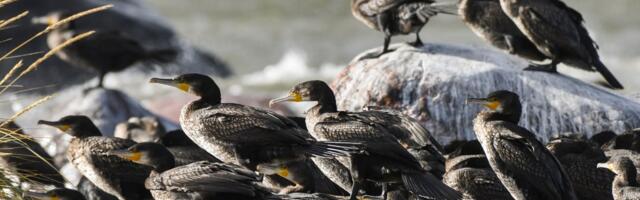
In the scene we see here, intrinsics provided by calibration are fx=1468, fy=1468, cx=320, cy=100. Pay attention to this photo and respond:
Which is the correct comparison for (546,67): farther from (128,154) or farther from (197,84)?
(128,154)

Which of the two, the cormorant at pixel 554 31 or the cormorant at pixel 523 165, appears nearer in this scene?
the cormorant at pixel 523 165

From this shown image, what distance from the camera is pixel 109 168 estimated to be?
1024cm

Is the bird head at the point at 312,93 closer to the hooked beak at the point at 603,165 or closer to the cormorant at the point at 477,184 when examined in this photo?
the cormorant at the point at 477,184

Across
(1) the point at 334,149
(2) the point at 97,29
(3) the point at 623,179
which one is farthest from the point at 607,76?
(2) the point at 97,29

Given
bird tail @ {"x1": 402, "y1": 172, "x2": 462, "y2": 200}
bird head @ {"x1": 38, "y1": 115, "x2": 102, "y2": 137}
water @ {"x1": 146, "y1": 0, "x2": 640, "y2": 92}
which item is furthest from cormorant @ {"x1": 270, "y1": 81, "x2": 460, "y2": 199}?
water @ {"x1": 146, "y1": 0, "x2": 640, "y2": 92}

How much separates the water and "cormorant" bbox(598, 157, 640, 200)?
1391cm

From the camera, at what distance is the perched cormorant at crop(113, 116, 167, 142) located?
13.2 metres

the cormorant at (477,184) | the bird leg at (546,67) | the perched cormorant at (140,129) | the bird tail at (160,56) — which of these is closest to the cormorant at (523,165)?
the cormorant at (477,184)

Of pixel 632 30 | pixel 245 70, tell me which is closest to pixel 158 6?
pixel 245 70

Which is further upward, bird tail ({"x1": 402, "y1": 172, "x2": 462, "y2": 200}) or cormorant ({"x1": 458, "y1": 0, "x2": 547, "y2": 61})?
cormorant ({"x1": 458, "y1": 0, "x2": 547, "y2": 61})

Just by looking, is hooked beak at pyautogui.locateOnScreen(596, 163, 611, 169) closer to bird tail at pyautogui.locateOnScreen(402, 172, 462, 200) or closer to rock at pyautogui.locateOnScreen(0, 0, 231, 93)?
bird tail at pyautogui.locateOnScreen(402, 172, 462, 200)

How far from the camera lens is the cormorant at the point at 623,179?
922cm

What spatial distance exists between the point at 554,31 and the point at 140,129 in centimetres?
389

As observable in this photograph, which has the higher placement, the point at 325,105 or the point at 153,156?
the point at 325,105
